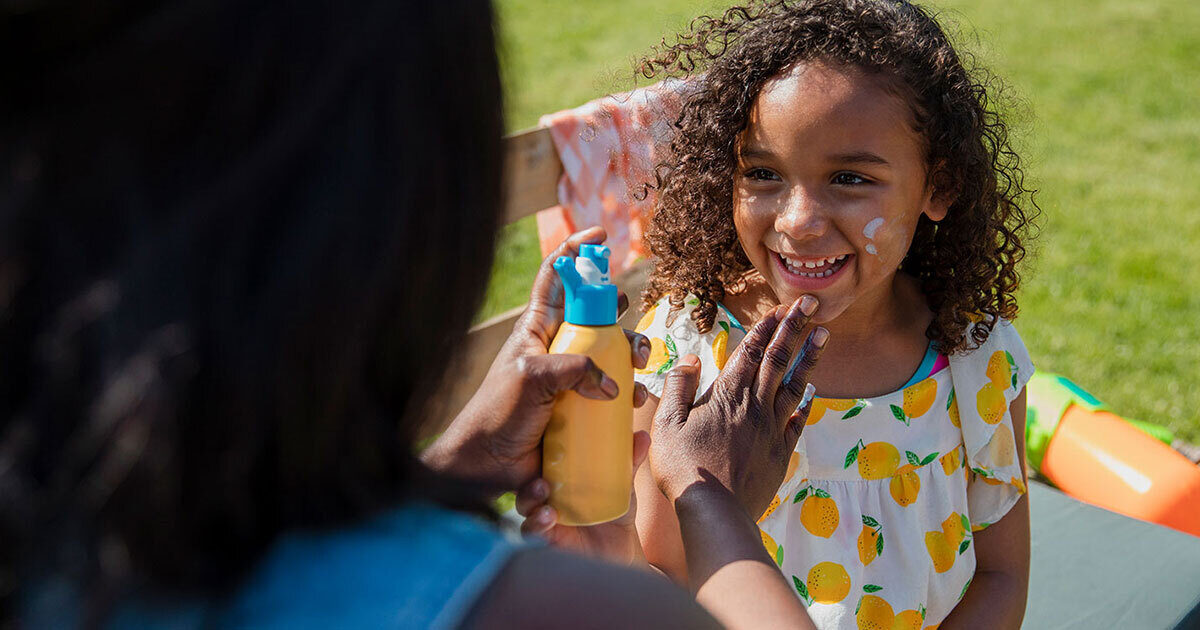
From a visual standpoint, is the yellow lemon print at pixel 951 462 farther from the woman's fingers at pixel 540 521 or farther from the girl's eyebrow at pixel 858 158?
the woman's fingers at pixel 540 521

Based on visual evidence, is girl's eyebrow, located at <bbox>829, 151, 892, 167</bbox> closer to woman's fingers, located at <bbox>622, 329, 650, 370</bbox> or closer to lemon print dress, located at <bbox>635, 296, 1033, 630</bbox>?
lemon print dress, located at <bbox>635, 296, 1033, 630</bbox>

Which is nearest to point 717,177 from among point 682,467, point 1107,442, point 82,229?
point 682,467

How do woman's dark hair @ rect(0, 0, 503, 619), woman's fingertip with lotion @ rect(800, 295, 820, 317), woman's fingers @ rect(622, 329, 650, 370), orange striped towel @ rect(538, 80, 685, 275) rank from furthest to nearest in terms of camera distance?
orange striped towel @ rect(538, 80, 685, 275) < woman's fingertip with lotion @ rect(800, 295, 820, 317) < woman's fingers @ rect(622, 329, 650, 370) < woman's dark hair @ rect(0, 0, 503, 619)

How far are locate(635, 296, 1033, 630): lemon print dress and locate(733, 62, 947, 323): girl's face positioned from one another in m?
0.22

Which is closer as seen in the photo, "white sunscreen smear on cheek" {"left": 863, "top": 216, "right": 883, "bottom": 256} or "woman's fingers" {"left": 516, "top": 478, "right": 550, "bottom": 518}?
"woman's fingers" {"left": 516, "top": 478, "right": 550, "bottom": 518}

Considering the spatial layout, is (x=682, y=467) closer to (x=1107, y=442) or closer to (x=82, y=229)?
(x=82, y=229)

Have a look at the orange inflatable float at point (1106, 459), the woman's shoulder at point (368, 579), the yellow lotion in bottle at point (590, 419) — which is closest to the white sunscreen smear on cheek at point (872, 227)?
the yellow lotion in bottle at point (590, 419)

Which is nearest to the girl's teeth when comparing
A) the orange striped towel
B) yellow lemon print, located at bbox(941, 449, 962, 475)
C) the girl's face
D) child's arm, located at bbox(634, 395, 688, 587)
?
the girl's face

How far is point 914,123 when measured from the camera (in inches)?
71.1

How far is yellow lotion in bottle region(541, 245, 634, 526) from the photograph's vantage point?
1.32 m

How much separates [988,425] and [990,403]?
43 millimetres

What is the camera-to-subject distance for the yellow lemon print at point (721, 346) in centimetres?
195

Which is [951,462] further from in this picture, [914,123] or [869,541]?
[914,123]

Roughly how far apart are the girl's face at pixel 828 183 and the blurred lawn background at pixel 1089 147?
44cm
